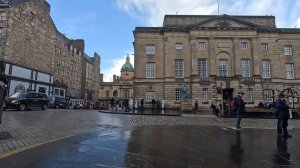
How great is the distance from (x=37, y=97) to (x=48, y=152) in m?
23.2

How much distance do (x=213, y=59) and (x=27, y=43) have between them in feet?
106

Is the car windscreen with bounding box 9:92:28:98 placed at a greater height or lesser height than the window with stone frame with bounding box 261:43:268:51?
lesser

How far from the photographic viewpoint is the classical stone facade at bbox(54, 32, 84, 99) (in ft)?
219

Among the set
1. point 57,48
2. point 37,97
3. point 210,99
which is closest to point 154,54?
point 210,99

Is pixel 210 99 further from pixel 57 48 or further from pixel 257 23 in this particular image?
pixel 57 48

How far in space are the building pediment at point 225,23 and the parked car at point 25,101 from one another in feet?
96.0

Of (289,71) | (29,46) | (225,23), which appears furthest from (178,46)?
(29,46)

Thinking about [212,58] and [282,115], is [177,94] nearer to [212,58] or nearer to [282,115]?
[212,58]

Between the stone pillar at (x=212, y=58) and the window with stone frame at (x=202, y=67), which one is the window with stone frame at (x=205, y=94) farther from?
the stone pillar at (x=212, y=58)

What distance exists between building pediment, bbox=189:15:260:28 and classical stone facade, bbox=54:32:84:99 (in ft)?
109

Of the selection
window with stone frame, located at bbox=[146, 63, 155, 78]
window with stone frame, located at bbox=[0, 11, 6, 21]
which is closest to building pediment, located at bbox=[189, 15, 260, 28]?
window with stone frame, located at bbox=[146, 63, 155, 78]

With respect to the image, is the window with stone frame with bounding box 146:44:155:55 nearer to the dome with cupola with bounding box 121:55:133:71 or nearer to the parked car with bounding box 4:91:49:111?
the parked car with bounding box 4:91:49:111

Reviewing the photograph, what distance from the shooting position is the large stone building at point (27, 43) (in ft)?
137

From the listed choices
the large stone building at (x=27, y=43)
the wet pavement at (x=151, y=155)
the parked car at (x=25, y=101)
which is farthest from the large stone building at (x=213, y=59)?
the wet pavement at (x=151, y=155)
